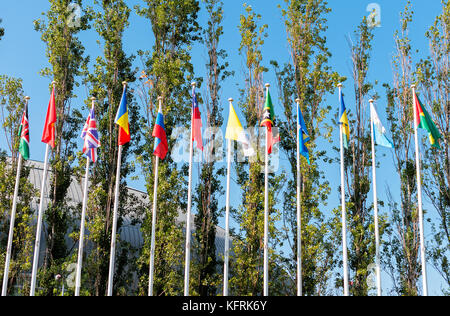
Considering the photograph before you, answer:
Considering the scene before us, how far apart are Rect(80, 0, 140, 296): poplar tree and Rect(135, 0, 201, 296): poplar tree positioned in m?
Answer: 0.94

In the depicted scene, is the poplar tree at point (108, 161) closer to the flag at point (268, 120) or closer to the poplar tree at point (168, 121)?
the poplar tree at point (168, 121)

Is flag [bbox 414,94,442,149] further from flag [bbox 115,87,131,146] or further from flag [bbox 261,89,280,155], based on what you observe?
flag [bbox 115,87,131,146]

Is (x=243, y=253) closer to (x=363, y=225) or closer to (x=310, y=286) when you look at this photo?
(x=310, y=286)

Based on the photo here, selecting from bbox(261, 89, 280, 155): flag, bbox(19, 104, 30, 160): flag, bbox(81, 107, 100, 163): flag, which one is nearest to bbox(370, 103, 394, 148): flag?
bbox(261, 89, 280, 155): flag

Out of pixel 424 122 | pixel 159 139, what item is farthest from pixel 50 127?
pixel 424 122

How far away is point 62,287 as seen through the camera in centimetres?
1956

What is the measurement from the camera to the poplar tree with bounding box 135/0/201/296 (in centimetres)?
1983

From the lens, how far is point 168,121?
73.3 feet

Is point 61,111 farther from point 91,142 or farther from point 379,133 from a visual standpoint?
point 379,133

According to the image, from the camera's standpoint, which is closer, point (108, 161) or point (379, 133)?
point (379, 133)

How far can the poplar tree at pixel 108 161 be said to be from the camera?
67.1 feet

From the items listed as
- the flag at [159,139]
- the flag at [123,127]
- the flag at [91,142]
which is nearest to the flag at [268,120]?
the flag at [159,139]

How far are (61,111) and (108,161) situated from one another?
3561 mm
